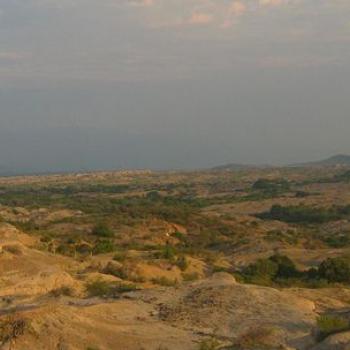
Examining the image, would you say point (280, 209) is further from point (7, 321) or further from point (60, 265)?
point (7, 321)

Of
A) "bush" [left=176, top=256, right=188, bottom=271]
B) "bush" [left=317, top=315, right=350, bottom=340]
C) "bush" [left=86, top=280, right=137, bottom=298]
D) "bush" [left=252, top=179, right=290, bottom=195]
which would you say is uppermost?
"bush" [left=317, top=315, right=350, bottom=340]

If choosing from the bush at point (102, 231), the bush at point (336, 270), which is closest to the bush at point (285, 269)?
the bush at point (336, 270)

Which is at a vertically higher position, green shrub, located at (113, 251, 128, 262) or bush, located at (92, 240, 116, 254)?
green shrub, located at (113, 251, 128, 262)

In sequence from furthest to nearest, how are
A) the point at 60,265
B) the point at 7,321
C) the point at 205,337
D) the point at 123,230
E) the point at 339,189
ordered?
the point at 339,189 → the point at 123,230 → the point at 60,265 → the point at 205,337 → the point at 7,321

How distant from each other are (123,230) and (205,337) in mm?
30908

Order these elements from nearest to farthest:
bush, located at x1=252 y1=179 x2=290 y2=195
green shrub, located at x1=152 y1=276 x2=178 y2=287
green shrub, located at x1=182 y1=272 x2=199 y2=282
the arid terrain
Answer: the arid terrain < green shrub, located at x1=152 y1=276 x2=178 y2=287 < green shrub, located at x1=182 y1=272 x2=199 y2=282 < bush, located at x1=252 y1=179 x2=290 y2=195

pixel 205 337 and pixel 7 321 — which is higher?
pixel 7 321

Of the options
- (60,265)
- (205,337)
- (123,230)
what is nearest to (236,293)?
(205,337)

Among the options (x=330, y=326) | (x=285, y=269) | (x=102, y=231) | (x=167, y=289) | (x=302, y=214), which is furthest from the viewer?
(x=302, y=214)

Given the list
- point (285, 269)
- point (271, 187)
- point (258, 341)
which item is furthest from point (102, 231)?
point (271, 187)

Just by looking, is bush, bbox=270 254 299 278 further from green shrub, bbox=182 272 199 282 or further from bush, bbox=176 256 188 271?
green shrub, bbox=182 272 199 282

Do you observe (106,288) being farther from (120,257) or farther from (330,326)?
(330,326)

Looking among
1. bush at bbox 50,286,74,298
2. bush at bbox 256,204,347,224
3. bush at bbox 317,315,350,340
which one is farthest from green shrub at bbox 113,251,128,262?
bush at bbox 256,204,347,224

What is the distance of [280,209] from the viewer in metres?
71.9
